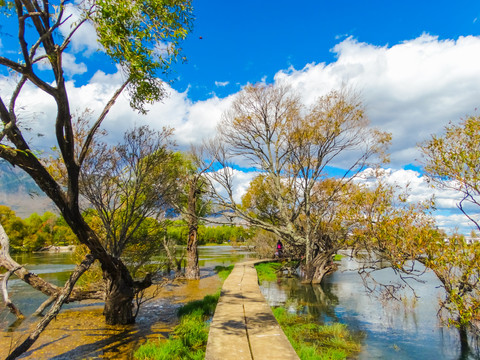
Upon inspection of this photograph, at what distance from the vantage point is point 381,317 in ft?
37.1

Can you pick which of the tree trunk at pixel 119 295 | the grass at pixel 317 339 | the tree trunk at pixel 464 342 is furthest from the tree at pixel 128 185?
the tree trunk at pixel 464 342

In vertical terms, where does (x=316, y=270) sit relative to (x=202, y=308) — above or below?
above

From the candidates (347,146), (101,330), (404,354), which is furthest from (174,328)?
(347,146)

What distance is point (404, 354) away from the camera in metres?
7.78

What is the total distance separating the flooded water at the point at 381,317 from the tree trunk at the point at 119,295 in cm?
613

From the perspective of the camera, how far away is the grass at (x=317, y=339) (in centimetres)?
695

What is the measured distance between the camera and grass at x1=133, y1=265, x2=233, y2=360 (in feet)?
21.5

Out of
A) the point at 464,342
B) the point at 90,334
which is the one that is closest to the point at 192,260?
the point at 90,334

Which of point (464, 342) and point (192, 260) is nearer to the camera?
point (464, 342)

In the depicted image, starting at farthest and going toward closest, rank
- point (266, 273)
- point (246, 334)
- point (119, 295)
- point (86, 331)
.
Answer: point (266, 273) → point (119, 295) → point (86, 331) → point (246, 334)

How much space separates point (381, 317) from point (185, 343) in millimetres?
7714

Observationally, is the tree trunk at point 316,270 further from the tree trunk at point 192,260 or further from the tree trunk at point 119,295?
the tree trunk at point 119,295

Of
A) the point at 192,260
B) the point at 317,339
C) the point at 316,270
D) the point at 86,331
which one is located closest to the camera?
the point at 317,339

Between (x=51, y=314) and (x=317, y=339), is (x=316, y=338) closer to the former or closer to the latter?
(x=317, y=339)
